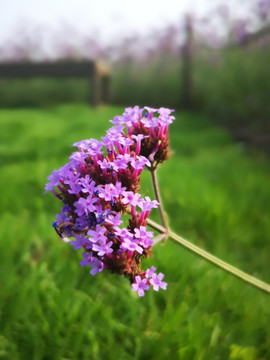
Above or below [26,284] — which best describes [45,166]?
below

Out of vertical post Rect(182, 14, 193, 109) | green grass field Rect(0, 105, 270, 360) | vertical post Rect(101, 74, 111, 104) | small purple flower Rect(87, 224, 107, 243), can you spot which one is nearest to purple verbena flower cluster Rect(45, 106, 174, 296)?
small purple flower Rect(87, 224, 107, 243)

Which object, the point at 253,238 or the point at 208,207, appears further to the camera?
the point at 208,207

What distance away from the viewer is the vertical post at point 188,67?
11.2m

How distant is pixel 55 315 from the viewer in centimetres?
170

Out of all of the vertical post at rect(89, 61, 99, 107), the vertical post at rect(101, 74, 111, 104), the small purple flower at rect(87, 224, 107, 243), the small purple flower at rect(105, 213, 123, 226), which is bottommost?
the vertical post at rect(101, 74, 111, 104)

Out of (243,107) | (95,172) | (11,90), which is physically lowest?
(11,90)

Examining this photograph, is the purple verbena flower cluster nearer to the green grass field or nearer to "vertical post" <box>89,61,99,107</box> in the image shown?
the green grass field

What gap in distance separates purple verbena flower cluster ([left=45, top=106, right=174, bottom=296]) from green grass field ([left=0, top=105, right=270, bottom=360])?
0.40 ft

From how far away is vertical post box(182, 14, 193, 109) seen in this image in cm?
1116

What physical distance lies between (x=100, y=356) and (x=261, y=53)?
22.4 feet

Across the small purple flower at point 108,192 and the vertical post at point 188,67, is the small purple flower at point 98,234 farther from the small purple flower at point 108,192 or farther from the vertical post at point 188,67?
the vertical post at point 188,67

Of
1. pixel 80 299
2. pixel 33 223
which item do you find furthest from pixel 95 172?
pixel 33 223

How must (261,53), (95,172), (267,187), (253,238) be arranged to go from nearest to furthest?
(95,172) → (253,238) → (267,187) → (261,53)

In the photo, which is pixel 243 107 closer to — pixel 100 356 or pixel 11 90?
pixel 100 356
